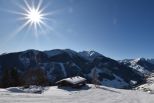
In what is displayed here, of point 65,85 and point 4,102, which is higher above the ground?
point 65,85

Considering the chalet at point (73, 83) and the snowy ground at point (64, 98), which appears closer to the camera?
the snowy ground at point (64, 98)

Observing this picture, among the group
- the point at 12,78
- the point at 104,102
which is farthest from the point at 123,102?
the point at 12,78

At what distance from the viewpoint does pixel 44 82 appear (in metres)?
72.3

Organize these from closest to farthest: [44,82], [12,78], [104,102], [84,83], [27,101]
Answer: [27,101] → [104,102] → [84,83] → [44,82] → [12,78]

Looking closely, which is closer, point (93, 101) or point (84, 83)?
point (93, 101)

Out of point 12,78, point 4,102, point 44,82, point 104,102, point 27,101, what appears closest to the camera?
point 4,102

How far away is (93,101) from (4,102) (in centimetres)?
1323

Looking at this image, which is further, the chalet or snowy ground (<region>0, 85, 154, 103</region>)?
the chalet

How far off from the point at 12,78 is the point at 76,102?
55.5m

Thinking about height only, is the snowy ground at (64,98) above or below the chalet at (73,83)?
below

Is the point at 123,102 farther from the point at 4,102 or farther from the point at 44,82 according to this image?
the point at 44,82

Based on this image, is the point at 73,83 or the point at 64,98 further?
the point at 73,83

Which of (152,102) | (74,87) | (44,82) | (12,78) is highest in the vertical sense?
(12,78)

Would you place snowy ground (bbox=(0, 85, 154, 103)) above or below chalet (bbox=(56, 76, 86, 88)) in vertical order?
below
